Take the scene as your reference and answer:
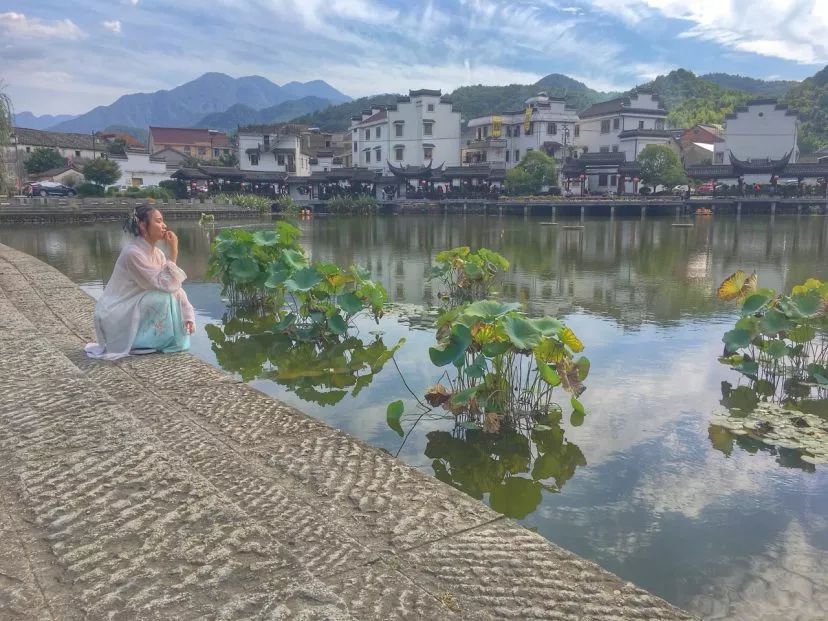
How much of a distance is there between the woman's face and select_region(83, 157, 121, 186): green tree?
4161 centimetres

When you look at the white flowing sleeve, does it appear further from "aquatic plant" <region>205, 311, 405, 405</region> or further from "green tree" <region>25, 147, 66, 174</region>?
"green tree" <region>25, 147, 66, 174</region>

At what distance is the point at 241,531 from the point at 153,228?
335 cm

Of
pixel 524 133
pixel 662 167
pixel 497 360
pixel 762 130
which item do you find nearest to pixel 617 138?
pixel 524 133

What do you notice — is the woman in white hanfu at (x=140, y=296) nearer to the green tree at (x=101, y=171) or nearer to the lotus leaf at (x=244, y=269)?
the lotus leaf at (x=244, y=269)

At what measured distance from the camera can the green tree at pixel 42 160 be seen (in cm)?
4566

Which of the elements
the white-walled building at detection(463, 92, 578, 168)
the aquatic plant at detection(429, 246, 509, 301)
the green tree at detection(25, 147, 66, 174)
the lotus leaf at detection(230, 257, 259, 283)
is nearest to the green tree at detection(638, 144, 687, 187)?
the white-walled building at detection(463, 92, 578, 168)

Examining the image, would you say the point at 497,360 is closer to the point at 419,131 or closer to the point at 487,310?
the point at 487,310

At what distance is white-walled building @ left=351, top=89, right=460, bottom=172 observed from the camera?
5144cm

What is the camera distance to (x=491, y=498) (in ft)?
12.6

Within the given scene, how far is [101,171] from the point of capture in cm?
4162

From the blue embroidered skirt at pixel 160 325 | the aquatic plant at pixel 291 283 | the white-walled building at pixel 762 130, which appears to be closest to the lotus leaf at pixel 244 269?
the aquatic plant at pixel 291 283

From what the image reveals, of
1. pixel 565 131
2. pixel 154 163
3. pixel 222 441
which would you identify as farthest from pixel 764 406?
pixel 154 163

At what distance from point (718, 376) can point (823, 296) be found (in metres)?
1.15

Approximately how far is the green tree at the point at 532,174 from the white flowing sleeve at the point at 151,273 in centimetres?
3912
